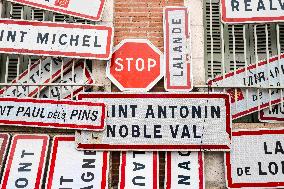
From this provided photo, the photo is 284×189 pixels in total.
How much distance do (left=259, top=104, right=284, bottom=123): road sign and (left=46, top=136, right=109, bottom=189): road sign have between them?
5.65 feet

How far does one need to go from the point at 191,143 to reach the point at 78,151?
116 cm

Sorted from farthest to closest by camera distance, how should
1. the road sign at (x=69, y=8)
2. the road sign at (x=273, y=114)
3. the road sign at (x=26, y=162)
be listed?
the road sign at (x=69, y=8) < the road sign at (x=273, y=114) < the road sign at (x=26, y=162)

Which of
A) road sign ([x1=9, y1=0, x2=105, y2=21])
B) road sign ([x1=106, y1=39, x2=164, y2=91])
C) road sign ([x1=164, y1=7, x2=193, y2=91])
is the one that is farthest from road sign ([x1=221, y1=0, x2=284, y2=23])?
road sign ([x1=9, y1=0, x2=105, y2=21])

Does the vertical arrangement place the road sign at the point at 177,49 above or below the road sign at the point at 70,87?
above

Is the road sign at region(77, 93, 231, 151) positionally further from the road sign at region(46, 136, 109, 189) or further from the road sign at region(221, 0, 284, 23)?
the road sign at region(221, 0, 284, 23)

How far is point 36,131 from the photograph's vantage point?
14.8 ft

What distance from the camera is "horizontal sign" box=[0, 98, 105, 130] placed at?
172 inches

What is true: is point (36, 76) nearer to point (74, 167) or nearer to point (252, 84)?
point (74, 167)

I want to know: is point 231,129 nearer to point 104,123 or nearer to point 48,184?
point 104,123

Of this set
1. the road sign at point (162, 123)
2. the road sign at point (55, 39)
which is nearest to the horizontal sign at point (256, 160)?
the road sign at point (162, 123)

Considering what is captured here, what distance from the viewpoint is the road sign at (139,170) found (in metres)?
4.18

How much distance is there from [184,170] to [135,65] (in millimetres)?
1262

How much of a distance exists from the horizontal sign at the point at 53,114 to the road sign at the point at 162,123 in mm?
91

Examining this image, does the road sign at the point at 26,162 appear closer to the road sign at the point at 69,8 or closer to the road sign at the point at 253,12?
the road sign at the point at 69,8
